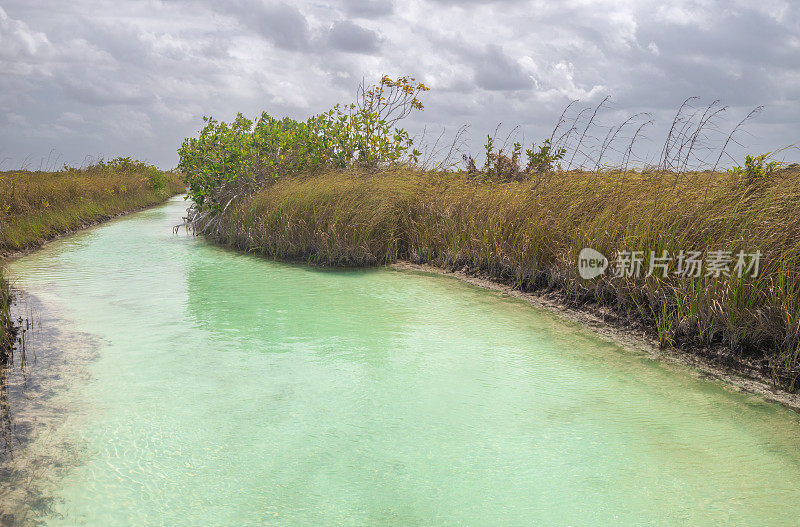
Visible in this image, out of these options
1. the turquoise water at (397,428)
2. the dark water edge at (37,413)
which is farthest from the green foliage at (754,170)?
the dark water edge at (37,413)

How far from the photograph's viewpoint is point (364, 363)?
401 cm

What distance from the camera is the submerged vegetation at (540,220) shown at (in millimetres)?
4141

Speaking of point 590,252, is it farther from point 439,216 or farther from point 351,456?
point 351,456

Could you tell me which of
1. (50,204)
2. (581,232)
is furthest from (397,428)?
(50,204)

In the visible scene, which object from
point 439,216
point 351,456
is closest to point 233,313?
point 351,456

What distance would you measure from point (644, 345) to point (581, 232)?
4.90 feet

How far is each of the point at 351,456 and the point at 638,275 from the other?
347 cm

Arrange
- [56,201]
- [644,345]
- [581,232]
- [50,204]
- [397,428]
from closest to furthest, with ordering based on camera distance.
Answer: [397,428]
[644,345]
[581,232]
[50,204]
[56,201]

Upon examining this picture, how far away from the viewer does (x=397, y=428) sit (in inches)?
117

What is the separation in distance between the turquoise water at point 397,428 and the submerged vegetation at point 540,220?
23.7 inches

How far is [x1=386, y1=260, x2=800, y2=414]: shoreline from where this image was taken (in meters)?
3.70

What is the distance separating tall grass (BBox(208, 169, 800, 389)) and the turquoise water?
61 centimetres

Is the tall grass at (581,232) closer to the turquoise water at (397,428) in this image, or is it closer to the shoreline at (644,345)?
the shoreline at (644,345)

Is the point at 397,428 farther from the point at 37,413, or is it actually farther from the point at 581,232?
the point at 581,232
